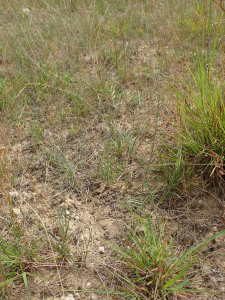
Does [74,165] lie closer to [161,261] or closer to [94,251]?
[94,251]

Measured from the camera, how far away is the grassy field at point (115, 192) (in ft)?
4.05

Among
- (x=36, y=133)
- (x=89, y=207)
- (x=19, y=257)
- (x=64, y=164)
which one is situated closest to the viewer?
(x=19, y=257)

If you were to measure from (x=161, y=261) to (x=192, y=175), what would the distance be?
63cm

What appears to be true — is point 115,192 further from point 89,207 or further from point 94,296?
point 94,296

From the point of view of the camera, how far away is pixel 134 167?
1.84m

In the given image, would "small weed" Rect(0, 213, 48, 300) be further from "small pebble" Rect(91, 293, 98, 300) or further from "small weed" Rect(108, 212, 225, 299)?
"small weed" Rect(108, 212, 225, 299)

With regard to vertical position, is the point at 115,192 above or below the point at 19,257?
below

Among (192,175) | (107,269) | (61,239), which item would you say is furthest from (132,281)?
(192,175)

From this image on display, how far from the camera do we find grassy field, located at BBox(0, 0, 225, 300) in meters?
1.23

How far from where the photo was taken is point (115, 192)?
5.63 ft

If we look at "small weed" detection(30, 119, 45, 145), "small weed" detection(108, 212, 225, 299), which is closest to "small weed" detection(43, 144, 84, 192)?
"small weed" detection(30, 119, 45, 145)

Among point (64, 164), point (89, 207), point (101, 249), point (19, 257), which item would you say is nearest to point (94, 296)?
point (101, 249)

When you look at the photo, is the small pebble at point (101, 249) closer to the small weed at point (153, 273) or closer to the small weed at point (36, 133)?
the small weed at point (153, 273)

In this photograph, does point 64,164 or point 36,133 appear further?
point 36,133
